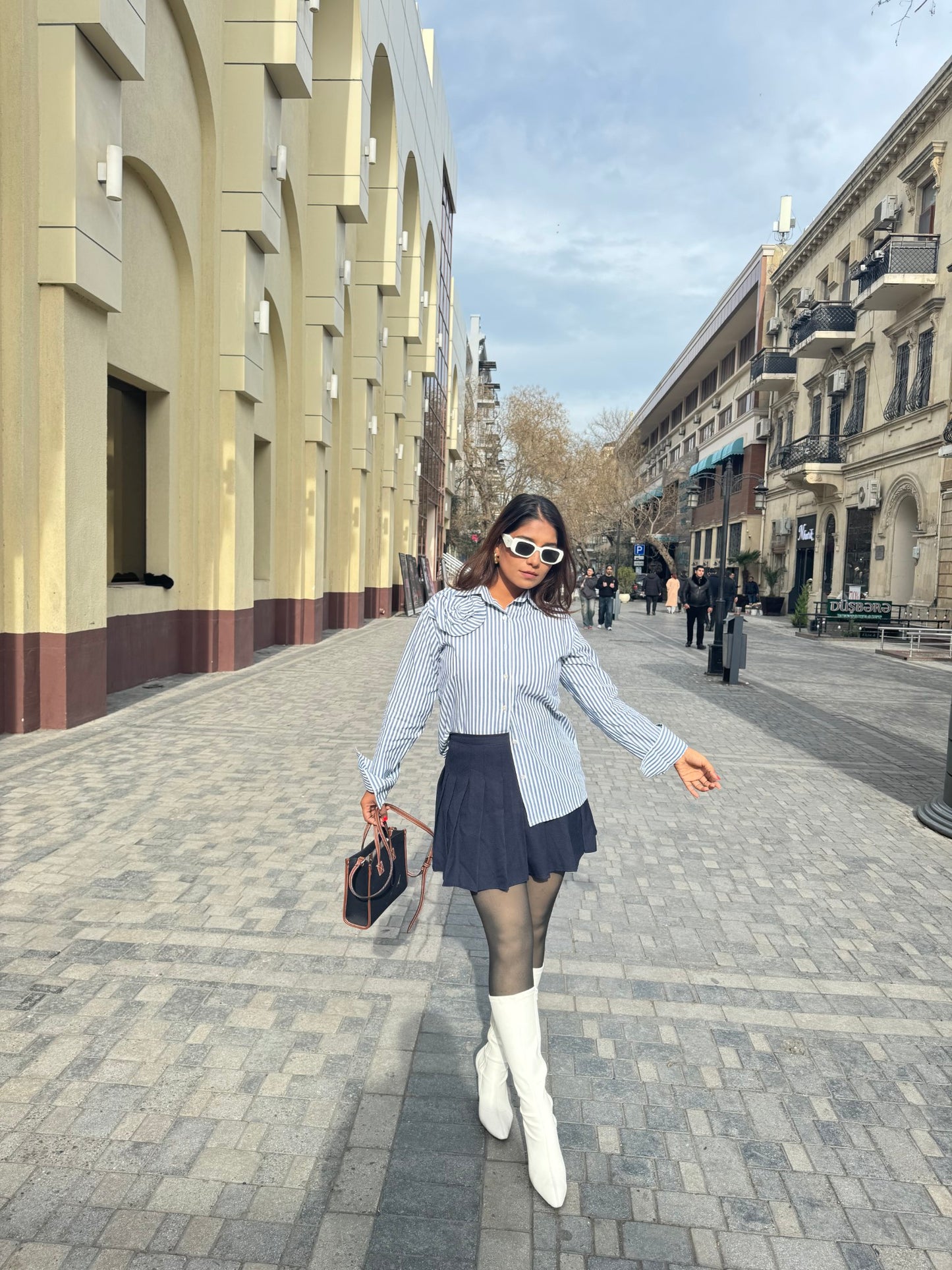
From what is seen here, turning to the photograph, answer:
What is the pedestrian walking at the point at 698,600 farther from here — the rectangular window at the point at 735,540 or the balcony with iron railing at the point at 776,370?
the rectangular window at the point at 735,540

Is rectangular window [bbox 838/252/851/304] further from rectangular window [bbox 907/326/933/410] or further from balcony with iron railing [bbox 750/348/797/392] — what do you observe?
rectangular window [bbox 907/326/933/410]

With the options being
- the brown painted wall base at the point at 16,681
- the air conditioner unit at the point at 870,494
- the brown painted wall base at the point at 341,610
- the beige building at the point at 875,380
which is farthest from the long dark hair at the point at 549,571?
the air conditioner unit at the point at 870,494

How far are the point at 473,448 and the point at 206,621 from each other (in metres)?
42.4

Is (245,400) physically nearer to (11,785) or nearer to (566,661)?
(11,785)

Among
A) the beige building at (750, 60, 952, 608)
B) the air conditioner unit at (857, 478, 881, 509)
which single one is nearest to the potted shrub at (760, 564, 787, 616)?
the beige building at (750, 60, 952, 608)

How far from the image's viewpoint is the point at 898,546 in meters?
26.6

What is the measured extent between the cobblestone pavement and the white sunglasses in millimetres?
1696

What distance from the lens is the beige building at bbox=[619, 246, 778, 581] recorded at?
41.8 metres

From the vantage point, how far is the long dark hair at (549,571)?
257 centimetres

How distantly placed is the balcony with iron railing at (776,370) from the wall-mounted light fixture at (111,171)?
32.7 metres

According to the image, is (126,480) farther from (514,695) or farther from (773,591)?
(773,591)

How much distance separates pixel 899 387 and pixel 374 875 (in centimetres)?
2773

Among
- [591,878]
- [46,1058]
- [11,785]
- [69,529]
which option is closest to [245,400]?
[69,529]

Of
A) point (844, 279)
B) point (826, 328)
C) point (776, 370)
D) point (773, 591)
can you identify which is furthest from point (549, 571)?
point (776, 370)
